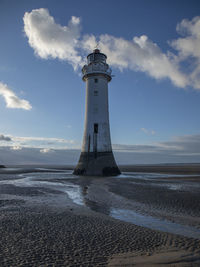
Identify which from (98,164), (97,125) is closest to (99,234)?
(98,164)

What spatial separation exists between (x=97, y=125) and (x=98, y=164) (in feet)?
16.4

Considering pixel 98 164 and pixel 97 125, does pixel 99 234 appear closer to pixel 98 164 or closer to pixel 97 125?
pixel 98 164

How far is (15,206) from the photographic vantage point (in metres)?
8.47

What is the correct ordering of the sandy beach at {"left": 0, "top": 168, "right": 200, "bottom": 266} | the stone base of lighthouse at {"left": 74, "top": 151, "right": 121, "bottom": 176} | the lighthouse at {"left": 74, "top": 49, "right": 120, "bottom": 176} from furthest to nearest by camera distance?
the lighthouse at {"left": 74, "top": 49, "right": 120, "bottom": 176}, the stone base of lighthouse at {"left": 74, "top": 151, "right": 121, "bottom": 176}, the sandy beach at {"left": 0, "top": 168, "right": 200, "bottom": 266}

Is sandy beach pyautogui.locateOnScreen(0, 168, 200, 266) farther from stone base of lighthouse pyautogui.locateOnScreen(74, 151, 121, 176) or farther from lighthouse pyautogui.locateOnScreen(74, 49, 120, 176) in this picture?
lighthouse pyautogui.locateOnScreen(74, 49, 120, 176)

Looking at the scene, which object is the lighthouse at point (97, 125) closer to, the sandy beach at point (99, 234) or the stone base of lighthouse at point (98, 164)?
the stone base of lighthouse at point (98, 164)

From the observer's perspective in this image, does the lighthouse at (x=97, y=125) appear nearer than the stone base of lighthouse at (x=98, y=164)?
No

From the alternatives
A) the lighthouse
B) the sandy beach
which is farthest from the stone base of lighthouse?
the sandy beach

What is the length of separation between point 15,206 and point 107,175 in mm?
15042

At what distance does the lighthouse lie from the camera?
75.0ft

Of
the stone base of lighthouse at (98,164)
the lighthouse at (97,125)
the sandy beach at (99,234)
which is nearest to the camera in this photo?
the sandy beach at (99,234)

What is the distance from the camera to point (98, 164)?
2273cm

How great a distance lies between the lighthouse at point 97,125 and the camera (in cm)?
2286

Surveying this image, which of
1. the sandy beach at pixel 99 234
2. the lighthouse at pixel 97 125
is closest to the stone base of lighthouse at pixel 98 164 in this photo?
the lighthouse at pixel 97 125
